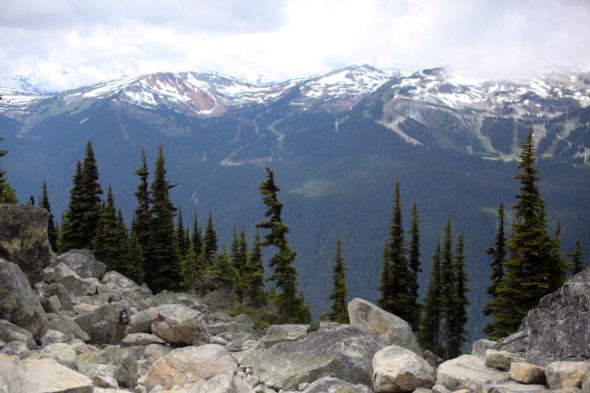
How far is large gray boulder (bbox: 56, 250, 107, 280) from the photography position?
97.8 ft

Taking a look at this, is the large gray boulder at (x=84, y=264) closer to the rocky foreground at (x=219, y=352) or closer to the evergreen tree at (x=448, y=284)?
the rocky foreground at (x=219, y=352)

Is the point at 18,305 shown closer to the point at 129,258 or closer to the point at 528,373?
the point at 528,373

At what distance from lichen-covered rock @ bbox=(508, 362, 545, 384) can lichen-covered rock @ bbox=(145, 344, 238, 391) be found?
24.2 feet

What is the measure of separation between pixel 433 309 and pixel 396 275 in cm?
849

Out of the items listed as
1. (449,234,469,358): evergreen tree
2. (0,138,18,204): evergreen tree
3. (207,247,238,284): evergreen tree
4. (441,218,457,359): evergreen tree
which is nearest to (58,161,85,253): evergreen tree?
(0,138,18,204): evergreen tree

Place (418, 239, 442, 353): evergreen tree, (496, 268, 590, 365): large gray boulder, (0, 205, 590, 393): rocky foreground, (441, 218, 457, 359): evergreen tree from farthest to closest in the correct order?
(418, 239, 442, 353): evergreen tree, (441, 218, 457, 359): evergreen tree, (496, 268, 590, 365): large gray boulder, (0, 205, 590, 393): rocky foreground

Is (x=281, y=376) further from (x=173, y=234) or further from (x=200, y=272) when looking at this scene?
(x=200, y=272)

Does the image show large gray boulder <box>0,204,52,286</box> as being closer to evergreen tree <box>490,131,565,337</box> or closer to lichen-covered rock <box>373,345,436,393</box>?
lichen-covered rock <box>373,345,436,393</box>

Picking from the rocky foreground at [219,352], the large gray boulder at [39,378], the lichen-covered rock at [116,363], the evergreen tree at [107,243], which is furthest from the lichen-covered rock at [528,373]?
the evergreen tree at [107,243]

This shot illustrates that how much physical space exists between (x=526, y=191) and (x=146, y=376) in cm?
2692

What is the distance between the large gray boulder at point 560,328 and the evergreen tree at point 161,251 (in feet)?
137

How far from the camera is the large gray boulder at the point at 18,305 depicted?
1488 centimetres

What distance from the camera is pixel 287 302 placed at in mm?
A: 43500

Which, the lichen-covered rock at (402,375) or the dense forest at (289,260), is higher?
the lichen-covered rock at (402,375)
